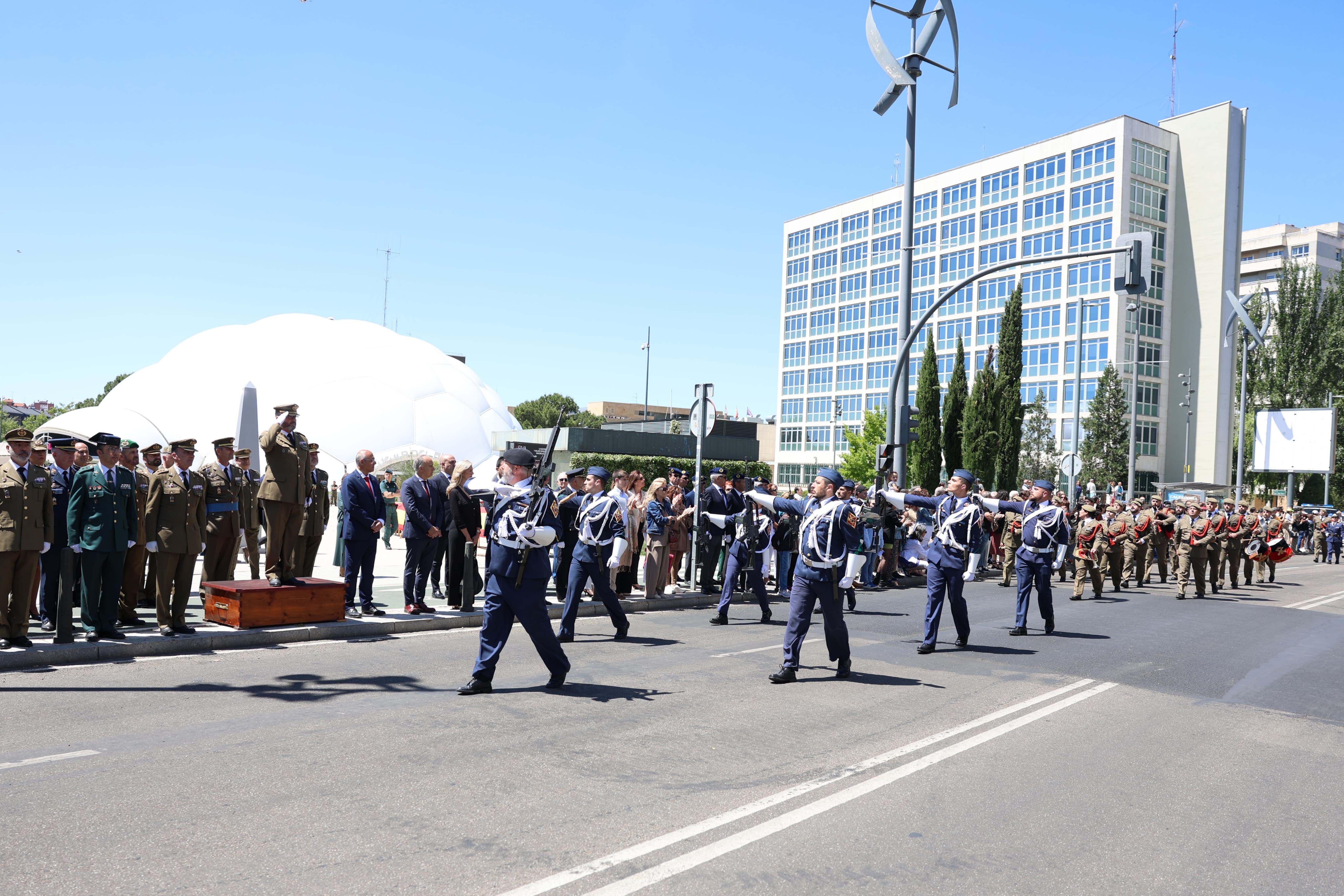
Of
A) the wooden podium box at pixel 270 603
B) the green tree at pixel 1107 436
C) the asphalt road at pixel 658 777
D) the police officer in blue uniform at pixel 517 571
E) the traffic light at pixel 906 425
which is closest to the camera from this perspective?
the asphalt road at pixel 658 777

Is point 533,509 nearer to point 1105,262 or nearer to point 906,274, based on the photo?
point 906,274

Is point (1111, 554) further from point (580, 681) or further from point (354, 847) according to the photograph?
point (354, 847)

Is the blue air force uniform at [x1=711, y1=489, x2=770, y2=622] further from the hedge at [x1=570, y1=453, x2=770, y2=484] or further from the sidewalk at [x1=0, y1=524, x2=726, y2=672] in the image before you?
the hedge at [x1=570, y1=453, x2=770, y2=484]

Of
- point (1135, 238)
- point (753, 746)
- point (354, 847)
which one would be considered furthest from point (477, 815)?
point (1135, 238)

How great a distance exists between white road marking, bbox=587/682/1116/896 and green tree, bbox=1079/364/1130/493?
53319mm

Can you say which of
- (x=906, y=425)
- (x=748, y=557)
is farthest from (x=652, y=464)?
(x=748, y=557)

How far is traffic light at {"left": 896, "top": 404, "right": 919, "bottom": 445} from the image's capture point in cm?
1934

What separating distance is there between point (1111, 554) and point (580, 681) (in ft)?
49.4

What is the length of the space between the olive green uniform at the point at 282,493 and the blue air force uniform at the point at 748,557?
Answer: 5351 millimetres

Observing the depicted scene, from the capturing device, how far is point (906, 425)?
63.6ft

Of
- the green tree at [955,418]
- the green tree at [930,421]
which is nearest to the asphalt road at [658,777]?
the green tree at [955,418]

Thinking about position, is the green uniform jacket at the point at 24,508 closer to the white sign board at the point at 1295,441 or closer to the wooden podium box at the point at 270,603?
the wooden podium box at the point at 270,603

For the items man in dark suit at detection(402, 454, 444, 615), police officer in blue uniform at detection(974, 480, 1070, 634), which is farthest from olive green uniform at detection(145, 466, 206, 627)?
police officer in blue uniform at detection(974, 480, 1070, 634)

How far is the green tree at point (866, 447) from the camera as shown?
60719 mm
